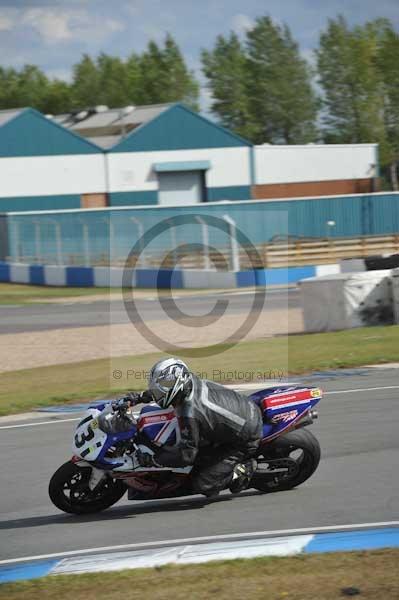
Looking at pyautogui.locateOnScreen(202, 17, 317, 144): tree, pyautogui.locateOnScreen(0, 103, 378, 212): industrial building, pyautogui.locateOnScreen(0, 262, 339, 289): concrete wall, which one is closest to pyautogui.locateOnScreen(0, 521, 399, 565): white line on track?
pyautogui.locateOnScreen(0, 262, 339, 289): concrete wall

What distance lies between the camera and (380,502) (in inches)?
309

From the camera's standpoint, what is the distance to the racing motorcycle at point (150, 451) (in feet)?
25.8

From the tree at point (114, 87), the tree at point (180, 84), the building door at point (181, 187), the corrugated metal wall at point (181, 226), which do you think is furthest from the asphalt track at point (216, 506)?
the tree at point (114, 87)

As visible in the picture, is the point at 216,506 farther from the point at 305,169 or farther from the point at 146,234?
the point at 305,169

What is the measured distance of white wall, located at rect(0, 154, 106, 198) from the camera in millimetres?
51062

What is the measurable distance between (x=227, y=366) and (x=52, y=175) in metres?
38.1

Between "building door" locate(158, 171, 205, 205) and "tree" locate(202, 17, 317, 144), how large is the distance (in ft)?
119

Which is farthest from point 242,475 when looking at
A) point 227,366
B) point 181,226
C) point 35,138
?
point 35,138

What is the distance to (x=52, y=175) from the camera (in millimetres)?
52750

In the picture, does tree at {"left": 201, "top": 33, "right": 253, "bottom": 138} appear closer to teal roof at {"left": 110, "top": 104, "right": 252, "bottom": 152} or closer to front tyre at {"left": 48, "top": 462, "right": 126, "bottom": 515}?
teal roof at {"left": 110, "top": 104, "right": 252, "bottom": 152}

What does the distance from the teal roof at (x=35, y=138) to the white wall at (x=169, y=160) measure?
160cm

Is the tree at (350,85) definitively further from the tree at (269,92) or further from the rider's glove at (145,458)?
the rider's glove at (145,458)

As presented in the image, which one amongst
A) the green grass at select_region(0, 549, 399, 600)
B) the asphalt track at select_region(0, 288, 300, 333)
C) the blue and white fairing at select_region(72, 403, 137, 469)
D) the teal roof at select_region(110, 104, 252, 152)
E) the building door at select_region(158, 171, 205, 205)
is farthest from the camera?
the teal roof at select_region(110, 104, 252, 152)

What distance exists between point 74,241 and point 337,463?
27385mm
